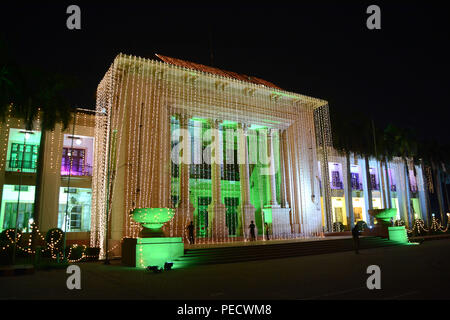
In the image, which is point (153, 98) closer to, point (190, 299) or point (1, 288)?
point (1, 288)

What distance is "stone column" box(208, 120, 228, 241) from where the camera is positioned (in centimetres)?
2016

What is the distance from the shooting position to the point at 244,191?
22.0m

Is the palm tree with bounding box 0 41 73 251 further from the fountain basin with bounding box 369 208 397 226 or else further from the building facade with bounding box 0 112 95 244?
the fountain basin with bounding box 369 208 397 226

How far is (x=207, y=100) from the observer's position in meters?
21.2

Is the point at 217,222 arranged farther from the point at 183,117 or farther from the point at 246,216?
the point at 183,117

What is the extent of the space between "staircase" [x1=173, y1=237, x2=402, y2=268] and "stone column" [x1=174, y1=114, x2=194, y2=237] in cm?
575

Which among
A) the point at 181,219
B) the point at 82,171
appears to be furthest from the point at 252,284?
the point at 82,171

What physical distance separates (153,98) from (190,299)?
14774mm

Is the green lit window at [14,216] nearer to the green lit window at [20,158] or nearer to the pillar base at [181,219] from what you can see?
the green lit window at [20,158]

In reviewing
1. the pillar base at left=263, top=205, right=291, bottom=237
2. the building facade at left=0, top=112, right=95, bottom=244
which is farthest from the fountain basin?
the building facade at left=0, top=112, right=95, bottom=244


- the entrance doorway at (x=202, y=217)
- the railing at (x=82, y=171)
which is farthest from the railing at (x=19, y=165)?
the entrance doorway at (x=202, y=217)

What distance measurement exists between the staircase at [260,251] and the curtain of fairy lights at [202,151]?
4.87 m

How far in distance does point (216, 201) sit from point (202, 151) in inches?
172

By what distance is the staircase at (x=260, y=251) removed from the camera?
40.6 ft
